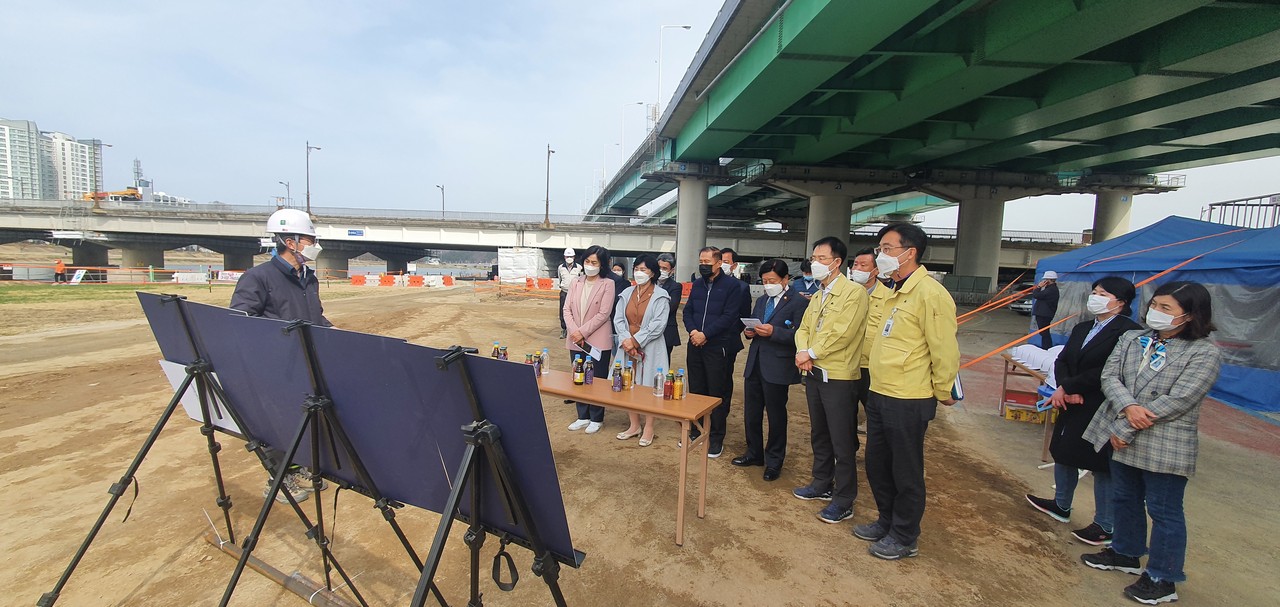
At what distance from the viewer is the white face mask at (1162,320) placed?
8.91ft

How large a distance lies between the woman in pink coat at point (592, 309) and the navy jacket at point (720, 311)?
0.87m

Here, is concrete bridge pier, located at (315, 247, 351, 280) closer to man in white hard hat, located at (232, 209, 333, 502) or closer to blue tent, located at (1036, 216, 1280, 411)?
man in white hard hat, located at (232, 209, 333, 502)

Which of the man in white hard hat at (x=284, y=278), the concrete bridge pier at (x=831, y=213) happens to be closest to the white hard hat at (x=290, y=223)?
the man in white hard hat at (x=284, y=278)

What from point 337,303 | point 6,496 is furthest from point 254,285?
point 337,303

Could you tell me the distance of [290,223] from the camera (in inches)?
128

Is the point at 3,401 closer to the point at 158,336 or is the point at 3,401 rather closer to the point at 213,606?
the point at 158,336

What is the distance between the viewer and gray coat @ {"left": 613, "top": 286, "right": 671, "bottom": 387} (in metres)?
4.78

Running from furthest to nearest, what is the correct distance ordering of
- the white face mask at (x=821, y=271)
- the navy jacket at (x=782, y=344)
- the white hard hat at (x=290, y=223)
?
the navy jacket at (x=782, y=344) < the white face mask at (x=821, y=271) < the white hard hat at (x=290, y=223)

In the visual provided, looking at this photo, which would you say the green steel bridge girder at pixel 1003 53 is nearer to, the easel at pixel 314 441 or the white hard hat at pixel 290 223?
the white hard hat at pixel 290 223

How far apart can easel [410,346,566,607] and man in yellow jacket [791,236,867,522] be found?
249 cm

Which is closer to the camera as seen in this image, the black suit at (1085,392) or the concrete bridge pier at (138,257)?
the black suit at (1085,392)

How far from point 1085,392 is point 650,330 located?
328 centimetres

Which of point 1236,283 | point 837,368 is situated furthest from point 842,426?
point 1236,283

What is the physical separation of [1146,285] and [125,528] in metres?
12.0
